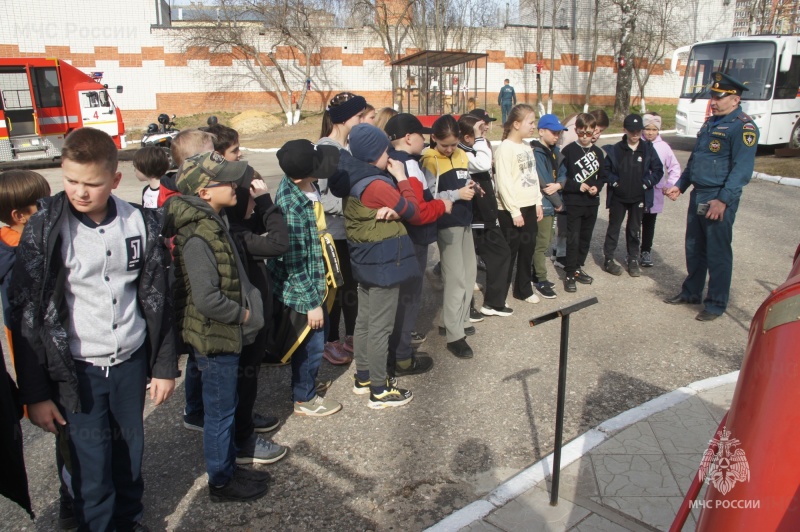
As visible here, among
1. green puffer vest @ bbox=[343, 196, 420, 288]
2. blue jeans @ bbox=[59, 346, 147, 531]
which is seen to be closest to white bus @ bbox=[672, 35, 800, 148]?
green puffer vest @ bbox=[343, 196, 420, 288]

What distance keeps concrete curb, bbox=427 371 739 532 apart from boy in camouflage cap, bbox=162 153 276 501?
112 centimetres

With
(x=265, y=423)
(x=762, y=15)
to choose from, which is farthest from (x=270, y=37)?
(x=265, y=423)

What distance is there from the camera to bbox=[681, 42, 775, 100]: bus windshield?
56.1 feet

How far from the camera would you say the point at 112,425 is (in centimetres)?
273

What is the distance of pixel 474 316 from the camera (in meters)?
5.89

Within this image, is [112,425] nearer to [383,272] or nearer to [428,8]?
[383,272]

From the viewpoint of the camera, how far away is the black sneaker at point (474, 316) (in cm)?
585

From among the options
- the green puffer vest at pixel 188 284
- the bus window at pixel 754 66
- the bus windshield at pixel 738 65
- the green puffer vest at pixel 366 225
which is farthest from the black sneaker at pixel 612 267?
the bus window at pixel 754 66

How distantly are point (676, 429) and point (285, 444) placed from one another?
8.04 ft

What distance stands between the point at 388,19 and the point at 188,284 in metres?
33.6

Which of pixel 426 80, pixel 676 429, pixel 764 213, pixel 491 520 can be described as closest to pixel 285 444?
pixel 491 520

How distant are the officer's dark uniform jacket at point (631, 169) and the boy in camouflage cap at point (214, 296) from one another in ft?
16.7

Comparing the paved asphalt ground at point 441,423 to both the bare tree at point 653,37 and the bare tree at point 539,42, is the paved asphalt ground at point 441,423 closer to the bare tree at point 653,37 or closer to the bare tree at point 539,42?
the bare tree at point 539,42

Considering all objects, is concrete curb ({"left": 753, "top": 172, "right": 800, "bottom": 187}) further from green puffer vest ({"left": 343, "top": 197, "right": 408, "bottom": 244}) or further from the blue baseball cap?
green puffer vest ({"left": 343, "top": 197, "right": 408, "bottom": 244})
